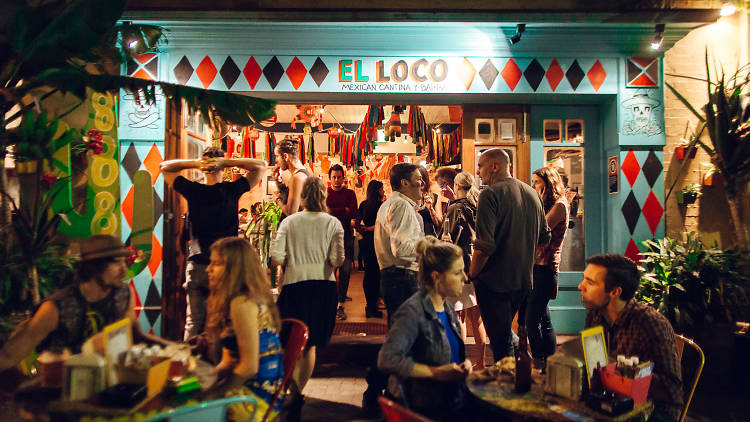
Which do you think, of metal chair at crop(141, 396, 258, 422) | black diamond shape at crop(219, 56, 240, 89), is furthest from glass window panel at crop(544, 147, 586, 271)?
metal chair at crop(141, 396, 258, 422)

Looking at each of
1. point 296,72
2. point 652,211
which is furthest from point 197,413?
point 652,211

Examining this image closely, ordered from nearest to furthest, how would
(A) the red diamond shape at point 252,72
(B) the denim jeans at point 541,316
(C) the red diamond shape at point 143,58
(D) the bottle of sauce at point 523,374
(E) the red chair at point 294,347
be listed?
(D) the bottle of sauce at point 523,374
(E) the red chair at point 294,347
(B) the denim jeans at point 541,316
(C) the red diamond shape at point 143,58
(A) the red diamond shape at point 252,72

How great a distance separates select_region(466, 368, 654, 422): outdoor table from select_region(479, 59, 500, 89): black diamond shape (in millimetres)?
4117

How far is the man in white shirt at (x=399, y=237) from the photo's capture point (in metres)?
3.64

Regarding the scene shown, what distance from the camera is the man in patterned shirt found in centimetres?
215

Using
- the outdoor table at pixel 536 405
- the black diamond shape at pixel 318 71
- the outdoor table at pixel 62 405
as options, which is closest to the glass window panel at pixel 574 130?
the black diamond shape at pixel 318 71

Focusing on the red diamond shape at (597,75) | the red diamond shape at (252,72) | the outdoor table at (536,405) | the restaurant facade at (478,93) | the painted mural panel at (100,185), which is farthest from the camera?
the red diamond shape at (597,75)

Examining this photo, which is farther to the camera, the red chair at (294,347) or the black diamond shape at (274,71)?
the black diamond shape at (274,71)

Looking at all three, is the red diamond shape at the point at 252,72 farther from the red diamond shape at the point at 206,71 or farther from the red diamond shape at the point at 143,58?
the red diamond shape at the point at 143,58

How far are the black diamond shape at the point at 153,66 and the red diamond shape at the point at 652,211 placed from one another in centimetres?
580

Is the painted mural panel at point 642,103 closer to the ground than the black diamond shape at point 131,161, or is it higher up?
higher up

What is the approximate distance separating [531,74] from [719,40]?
7.72ft

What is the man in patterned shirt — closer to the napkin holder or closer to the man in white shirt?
the napkin holder

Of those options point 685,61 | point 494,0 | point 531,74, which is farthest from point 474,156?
point 685,61
